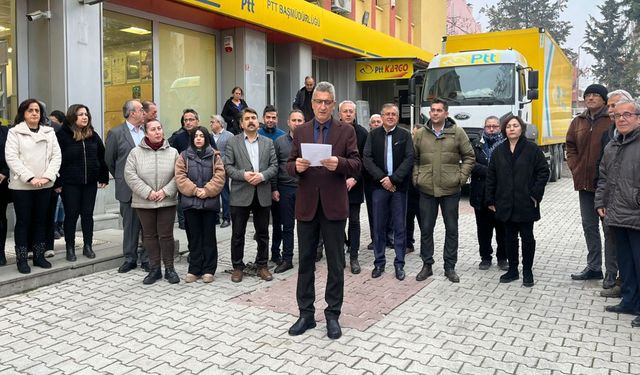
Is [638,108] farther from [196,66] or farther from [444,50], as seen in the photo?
[444,50]

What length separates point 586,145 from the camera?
6.24m

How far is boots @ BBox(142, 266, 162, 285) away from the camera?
6.30 m

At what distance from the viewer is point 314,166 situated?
467cm

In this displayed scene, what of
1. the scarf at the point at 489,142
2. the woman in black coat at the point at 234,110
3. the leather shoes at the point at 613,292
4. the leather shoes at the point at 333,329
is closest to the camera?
the leather shoes at the point at 333,329

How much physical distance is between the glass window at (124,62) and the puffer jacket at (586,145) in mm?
7582

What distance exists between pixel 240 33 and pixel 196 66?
124cm

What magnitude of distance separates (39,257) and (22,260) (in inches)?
9.3

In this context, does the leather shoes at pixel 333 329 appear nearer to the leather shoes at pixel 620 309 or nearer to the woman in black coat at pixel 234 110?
the leather shoes at pixel 620 309

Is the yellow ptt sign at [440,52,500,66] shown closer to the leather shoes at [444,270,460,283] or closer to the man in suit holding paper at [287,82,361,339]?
the leather shoes at [444,270,460,283]

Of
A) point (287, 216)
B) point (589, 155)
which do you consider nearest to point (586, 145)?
point (589, 155)

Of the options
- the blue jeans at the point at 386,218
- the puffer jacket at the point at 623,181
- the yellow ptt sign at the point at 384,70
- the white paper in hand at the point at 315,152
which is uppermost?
the yellow ptt sign at the point at 384,70

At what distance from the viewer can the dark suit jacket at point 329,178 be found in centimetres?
470

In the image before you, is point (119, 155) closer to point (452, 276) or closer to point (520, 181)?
point (452, 276)

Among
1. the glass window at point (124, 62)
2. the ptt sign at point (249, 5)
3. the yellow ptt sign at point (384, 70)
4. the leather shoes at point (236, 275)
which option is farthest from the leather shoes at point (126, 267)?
the yellow ptt sign at point (384, 70)
